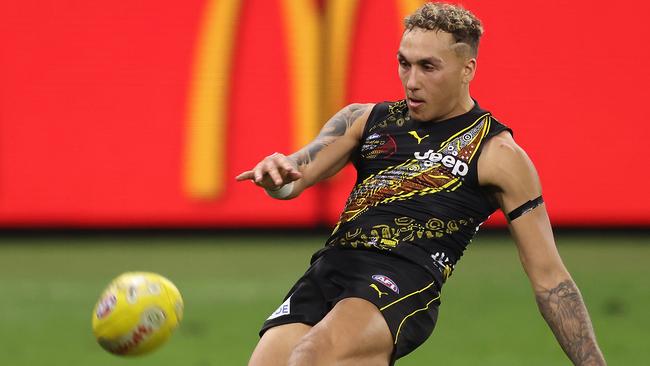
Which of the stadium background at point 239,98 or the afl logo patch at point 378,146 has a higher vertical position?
the afl logo patch at point 378,146

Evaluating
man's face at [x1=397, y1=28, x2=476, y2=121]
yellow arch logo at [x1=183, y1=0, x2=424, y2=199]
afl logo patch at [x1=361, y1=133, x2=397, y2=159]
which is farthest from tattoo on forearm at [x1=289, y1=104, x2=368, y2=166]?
yellow arch logo at [x1=183, y1=0, x2=424, y2=199]

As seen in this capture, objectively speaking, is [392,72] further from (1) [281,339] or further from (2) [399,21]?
(1) [281,339]

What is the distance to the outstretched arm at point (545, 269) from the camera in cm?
542

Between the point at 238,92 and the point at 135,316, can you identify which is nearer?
the point at 135,316

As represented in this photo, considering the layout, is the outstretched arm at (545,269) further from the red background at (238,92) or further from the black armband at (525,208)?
the red background at (238,92)

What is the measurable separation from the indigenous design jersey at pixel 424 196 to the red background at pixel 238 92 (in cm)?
487

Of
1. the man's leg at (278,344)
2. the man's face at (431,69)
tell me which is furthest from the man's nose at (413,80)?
the man's leg at (278,344)

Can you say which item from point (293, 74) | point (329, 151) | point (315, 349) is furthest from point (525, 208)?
point (293, 74)

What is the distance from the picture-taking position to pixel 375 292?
5461 millimetres

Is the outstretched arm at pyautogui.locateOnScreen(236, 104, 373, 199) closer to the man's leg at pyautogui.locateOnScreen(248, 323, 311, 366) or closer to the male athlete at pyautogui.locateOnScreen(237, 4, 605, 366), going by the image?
the male athlete at pyautogui.locateOnScreen(237, 4, 605, 366)

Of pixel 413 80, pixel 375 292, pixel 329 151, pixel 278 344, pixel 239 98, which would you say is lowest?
pixel 239 98

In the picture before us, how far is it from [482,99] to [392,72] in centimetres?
78

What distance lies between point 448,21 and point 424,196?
0.78m

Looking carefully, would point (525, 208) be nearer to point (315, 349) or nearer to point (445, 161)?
point (445, 161)
